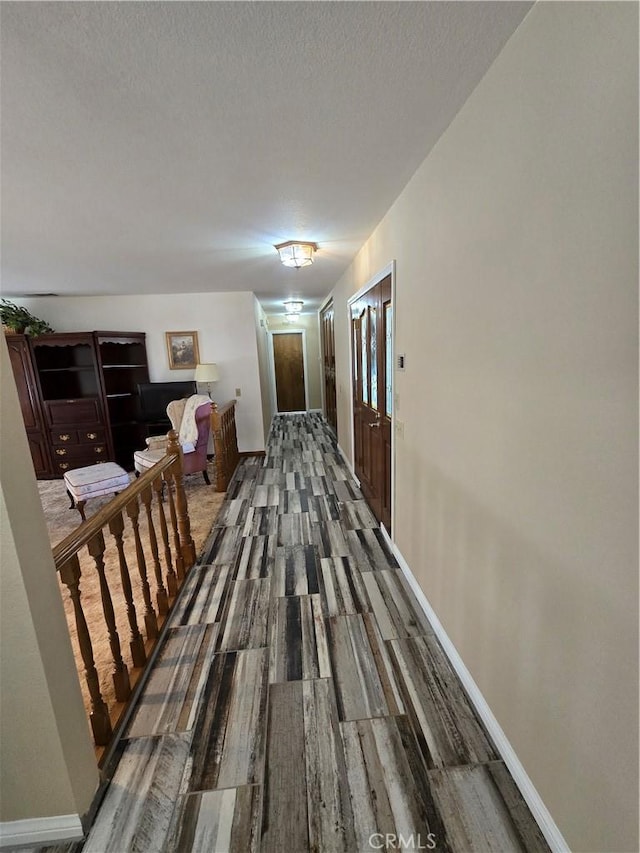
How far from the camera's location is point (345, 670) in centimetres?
159

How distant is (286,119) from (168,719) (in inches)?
97.3

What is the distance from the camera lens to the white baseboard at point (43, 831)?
104cm

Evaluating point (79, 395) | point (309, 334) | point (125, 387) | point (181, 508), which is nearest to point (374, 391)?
point (181, 508)

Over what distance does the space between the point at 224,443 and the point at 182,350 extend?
68.8 inches

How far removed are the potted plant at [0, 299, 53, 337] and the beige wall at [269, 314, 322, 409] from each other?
4452 mm

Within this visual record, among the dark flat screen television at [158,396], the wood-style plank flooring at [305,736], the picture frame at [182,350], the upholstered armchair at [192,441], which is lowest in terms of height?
the wood-style plank flooring at [305,736]

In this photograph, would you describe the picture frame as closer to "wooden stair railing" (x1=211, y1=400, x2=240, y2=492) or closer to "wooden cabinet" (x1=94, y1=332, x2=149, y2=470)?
"wooden cabinet" (x1=94, y1=332, x2=149, y2=470)

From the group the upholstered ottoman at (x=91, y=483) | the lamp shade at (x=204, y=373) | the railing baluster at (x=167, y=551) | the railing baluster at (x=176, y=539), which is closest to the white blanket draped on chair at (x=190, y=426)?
the lamp shade at (x=204, y=373)

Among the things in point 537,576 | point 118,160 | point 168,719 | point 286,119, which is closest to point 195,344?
point 118,160

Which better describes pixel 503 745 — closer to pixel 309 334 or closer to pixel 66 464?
pixel 66 464

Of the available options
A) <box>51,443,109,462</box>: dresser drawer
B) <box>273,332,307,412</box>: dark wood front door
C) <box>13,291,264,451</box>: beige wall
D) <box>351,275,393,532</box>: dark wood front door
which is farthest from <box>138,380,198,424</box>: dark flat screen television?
<box>273,332,307,412</box>: dark wood front door

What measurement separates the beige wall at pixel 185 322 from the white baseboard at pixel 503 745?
386 centimetres

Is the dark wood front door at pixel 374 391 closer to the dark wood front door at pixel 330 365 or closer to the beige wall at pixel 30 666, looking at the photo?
the dark wood front door at pixel 330 365

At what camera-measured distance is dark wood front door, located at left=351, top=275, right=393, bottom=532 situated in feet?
8.21
